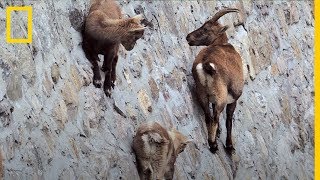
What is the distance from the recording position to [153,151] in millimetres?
3906

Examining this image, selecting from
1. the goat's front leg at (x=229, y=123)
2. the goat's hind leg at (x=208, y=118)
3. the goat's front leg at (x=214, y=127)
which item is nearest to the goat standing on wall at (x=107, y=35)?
the goat's hind leg at (x=208, y=118)

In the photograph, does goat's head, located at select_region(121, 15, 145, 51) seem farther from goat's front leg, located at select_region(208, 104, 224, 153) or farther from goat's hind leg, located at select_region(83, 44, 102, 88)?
goat's front leg, located at select_region(208, 104, 224, 153)

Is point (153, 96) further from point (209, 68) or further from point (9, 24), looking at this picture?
point (9, 24)

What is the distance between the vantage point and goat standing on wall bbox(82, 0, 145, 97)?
12.4 ft

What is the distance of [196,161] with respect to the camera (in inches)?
167

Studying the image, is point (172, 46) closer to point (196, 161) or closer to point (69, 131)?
point (196, 161)

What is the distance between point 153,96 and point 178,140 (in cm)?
26

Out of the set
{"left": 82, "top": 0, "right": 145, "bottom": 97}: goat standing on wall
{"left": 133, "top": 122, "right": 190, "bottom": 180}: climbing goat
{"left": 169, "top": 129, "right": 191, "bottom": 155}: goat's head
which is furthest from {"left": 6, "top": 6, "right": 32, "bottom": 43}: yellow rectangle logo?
{"left": 169, "top": 129, "right": 191, "bottom": 155}: goat's head

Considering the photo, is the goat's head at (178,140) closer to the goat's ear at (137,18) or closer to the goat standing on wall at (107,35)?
the goat standing on wall at (107,35)

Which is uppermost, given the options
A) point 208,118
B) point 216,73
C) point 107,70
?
point 107,70

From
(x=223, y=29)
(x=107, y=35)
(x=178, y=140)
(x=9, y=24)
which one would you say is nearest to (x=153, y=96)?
(x=178, y=140)

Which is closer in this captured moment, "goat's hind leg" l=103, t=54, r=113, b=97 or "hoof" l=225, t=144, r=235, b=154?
"goat's hind leg" l=103, t=54, r=113, b=97

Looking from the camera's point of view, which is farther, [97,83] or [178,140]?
[178,140]

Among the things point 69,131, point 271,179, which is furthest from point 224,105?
point 69,131
